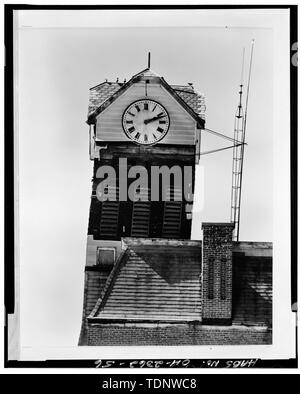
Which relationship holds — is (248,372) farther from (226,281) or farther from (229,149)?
(229,149)

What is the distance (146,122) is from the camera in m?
10.3

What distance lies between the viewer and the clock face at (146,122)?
1025cm

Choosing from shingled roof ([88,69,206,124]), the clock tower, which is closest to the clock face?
the clock tower

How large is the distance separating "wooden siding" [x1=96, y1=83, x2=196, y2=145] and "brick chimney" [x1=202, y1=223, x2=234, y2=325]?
0.73 meters

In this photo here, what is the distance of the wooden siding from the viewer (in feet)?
33.6

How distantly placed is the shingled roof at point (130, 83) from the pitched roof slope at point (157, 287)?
3.61ft

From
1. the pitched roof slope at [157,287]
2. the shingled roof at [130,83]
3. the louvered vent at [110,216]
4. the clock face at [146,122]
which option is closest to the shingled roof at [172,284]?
the pitched roof slope at [157,287]

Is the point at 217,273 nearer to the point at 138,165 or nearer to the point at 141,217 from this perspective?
the point at 141,217

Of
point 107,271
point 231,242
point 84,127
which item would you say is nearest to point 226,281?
point 231,242

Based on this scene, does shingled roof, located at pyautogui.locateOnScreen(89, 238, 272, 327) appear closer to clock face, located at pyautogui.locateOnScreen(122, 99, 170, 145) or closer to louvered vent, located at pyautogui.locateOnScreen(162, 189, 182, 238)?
louvered vent, located at pyautogui.locateOnScreen(162, 189, 182, 238)

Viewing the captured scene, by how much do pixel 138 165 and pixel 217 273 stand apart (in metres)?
1.06

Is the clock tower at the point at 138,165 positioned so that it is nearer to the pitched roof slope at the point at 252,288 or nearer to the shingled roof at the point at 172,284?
the shingled roof at the point at 172,284

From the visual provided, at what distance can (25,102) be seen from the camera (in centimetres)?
1009

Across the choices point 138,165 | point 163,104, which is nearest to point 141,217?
point 138,165
